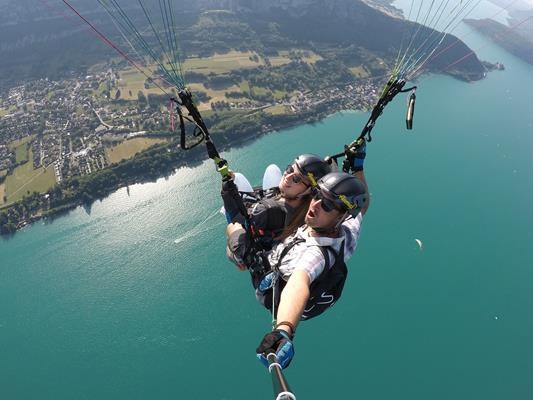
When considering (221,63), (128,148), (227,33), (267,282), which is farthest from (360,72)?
(267,282)

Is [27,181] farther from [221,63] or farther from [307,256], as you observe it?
[307,256]

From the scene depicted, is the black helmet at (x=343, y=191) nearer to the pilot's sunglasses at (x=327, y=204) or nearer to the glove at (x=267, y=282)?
the pilot's sunglasses at (x=327, y=204)

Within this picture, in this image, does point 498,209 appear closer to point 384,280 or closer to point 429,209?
point 429,209

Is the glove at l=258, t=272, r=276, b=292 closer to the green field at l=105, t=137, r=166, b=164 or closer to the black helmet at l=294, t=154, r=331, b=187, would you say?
the black helmet at l=294, t=154, r=331, b=187

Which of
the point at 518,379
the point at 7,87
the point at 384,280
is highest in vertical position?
the point at 7,87

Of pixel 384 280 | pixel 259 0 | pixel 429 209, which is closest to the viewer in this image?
pixel 384 280

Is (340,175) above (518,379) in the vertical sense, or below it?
above

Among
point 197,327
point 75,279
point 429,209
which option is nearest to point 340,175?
point 197,327
